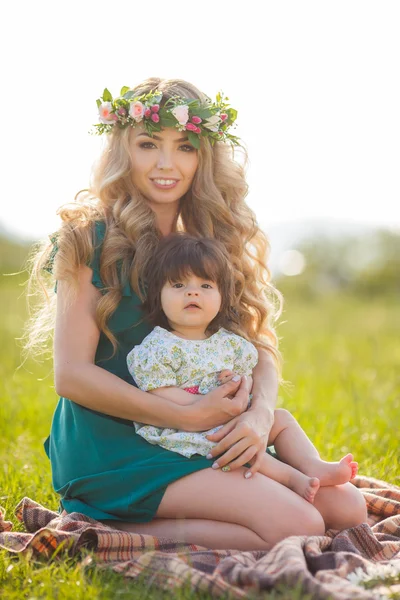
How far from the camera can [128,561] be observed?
2699 millimetres

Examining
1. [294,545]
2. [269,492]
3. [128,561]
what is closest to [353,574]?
[294,545]

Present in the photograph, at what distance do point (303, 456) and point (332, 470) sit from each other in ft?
0.48

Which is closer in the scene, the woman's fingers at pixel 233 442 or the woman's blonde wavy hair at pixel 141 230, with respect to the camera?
the woman's fingers at pixel 233 442

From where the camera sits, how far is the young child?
10.0ft

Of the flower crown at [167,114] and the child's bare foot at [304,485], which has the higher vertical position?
the flower crown at [167,114]

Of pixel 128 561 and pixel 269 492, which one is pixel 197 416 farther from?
pixel 128 561

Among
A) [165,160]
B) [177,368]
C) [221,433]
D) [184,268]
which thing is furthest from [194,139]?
[221,433]

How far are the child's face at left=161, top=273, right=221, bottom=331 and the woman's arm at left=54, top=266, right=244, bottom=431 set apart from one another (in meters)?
0.29

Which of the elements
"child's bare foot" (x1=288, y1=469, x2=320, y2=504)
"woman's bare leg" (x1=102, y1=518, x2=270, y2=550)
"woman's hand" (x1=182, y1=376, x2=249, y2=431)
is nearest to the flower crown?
"woman's hand" (x1=182, y1=376, x2=249, y2=431)

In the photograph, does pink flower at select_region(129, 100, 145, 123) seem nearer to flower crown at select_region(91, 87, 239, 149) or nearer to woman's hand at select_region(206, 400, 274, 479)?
flower crown at select_region(91, 87, 239, 149)

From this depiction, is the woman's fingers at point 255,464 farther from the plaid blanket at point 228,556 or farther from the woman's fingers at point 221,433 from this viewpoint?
the plaid blanket at point 228,556

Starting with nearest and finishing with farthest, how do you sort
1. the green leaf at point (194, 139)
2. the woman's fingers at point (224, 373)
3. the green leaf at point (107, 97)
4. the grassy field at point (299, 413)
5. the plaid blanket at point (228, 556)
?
the plaid blanket at point (228, 556) < the grassy field at point (299, 413) < the woman's fingers at point (224, 373) < the green leaf at point (194, 139) < the green leaf at point (107, 97)

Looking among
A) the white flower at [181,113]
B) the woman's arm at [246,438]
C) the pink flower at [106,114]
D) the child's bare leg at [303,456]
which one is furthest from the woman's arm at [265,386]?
the pink flower at [106,114]

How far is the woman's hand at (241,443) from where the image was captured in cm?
298
